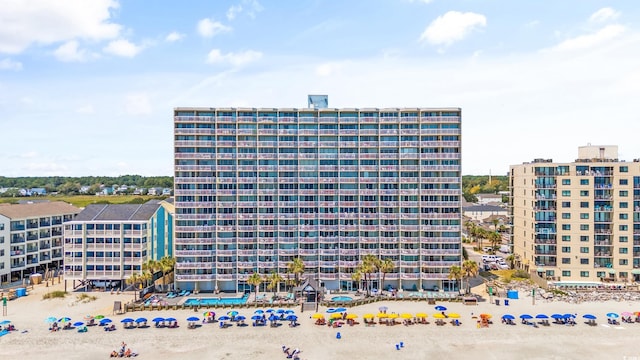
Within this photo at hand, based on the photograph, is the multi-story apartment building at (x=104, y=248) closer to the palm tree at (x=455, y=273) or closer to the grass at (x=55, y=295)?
the grass at (x=55, y=295)

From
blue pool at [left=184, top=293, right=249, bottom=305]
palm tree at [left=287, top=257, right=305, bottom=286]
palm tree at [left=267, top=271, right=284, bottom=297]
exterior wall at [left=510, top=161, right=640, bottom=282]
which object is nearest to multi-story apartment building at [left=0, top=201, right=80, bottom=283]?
blue pool at [left=184, top=293, right=249, bottom=305]

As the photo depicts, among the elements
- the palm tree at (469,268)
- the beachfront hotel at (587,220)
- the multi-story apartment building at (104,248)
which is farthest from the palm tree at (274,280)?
the beachfront hotel at (587,220)

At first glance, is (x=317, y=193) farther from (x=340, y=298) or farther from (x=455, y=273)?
(x=455, y=273)

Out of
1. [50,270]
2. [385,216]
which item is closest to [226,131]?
[385,216]

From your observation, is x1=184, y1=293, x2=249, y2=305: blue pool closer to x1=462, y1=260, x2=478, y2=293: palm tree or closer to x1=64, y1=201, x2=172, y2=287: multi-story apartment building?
x1=64, y1=201, x2=172, y2=287: multi-story apartment building

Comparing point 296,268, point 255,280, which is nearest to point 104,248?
point 255,280

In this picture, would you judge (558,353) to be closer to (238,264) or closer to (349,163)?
(349,163)
